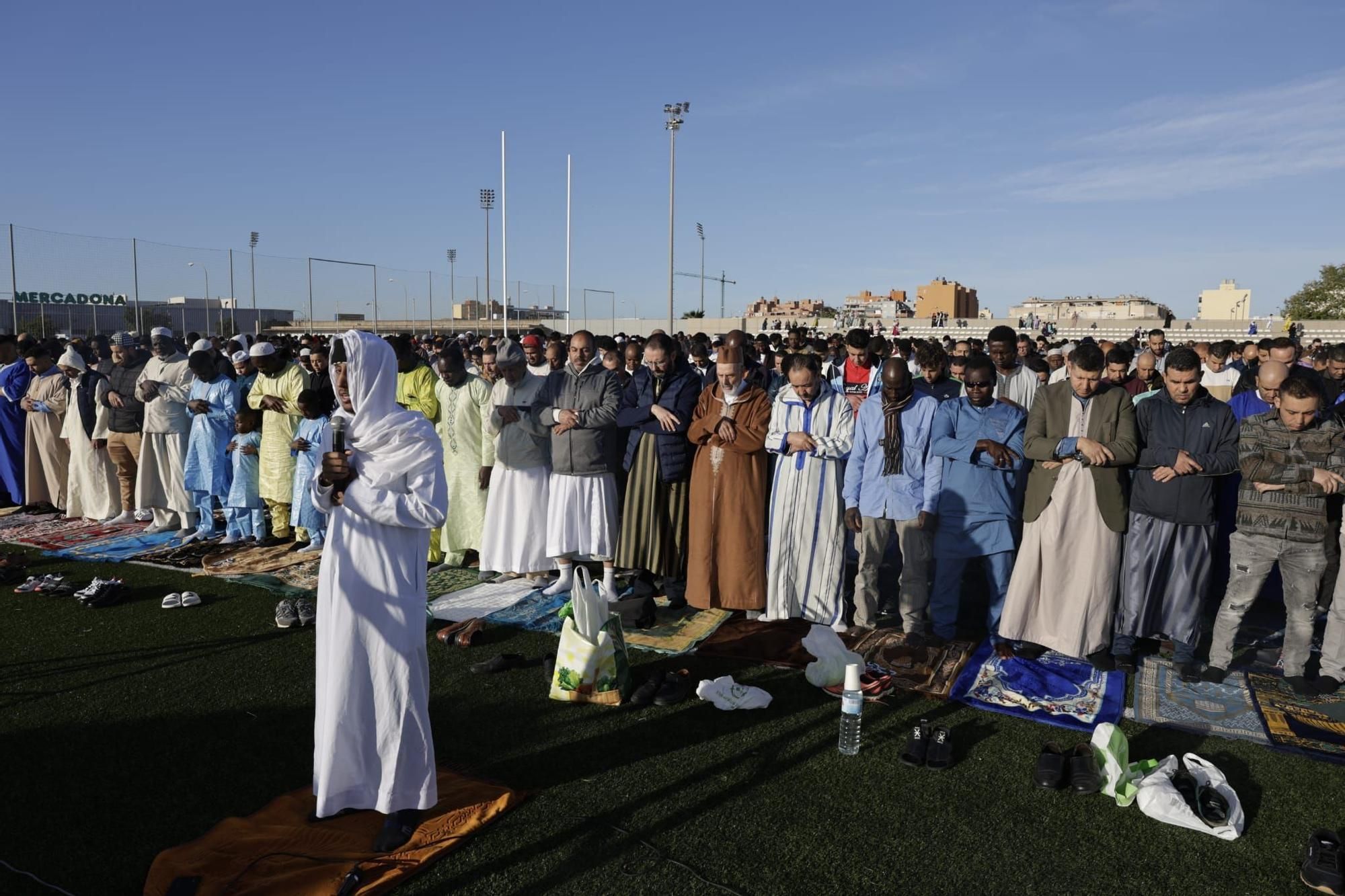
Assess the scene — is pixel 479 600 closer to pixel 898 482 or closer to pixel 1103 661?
pixel 898 482

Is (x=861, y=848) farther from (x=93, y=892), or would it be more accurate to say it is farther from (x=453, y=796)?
(x=93, y=892)

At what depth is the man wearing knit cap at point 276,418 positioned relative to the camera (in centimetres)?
743

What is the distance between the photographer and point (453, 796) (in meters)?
3.44

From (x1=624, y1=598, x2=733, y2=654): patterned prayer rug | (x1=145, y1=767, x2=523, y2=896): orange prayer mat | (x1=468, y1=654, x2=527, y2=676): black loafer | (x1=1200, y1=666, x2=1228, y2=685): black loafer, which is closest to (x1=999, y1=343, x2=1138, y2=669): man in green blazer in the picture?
(x1=1200, y1=666, x2=1228, y2=685): black loafer

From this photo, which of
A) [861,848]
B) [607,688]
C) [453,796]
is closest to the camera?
[861,848]

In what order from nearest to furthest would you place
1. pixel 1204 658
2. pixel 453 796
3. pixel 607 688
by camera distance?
pixel 453 796 → pixel 607 688 → pixel 1204 658

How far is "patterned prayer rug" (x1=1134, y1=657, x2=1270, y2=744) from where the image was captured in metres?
4.16

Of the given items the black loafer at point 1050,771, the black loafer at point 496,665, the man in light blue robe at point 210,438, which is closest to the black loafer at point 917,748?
the black loafer at point 1050,771

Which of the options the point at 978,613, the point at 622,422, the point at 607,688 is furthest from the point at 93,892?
the point at 978,613

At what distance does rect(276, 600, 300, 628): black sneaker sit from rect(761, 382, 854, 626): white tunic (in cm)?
308

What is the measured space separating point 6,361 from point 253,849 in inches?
342

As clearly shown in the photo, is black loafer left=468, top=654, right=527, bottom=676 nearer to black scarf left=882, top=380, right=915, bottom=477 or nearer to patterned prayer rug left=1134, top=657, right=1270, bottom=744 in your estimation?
black scarf left=882, top=380, right=915, bottom=477

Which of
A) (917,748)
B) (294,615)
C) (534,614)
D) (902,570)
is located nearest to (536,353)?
(534,614)

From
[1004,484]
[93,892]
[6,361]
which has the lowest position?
[93,892]
